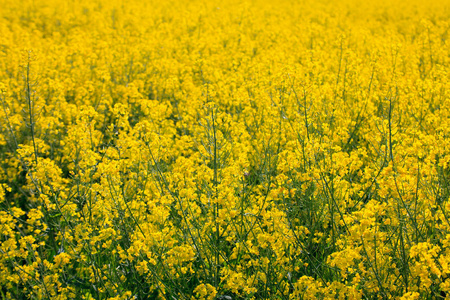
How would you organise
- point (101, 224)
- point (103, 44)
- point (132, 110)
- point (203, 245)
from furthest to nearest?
point (103, 44) < point (132, 110) < point (101, 224) < point (203, 245)

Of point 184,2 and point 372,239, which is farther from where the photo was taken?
point 184,2

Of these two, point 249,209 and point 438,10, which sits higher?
point 438,10

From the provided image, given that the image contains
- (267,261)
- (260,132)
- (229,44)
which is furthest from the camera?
(229,44)

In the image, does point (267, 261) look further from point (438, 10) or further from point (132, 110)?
point (438, 10)

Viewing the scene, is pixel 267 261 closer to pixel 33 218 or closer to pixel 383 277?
pixel 383 277

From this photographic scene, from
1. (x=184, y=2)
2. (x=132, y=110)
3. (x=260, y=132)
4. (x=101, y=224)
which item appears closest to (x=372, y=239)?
(x=101, y=224)

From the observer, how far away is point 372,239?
2670 millimetres

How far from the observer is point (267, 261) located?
287 centimetres

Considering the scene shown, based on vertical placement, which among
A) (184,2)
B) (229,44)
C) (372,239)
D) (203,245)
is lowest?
(203,245)

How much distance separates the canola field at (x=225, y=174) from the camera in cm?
293

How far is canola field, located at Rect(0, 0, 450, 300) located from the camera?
9.60ft

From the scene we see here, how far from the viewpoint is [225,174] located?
3387 mm

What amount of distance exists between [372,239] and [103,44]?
5765 mm

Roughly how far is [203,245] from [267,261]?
540 millimetres
